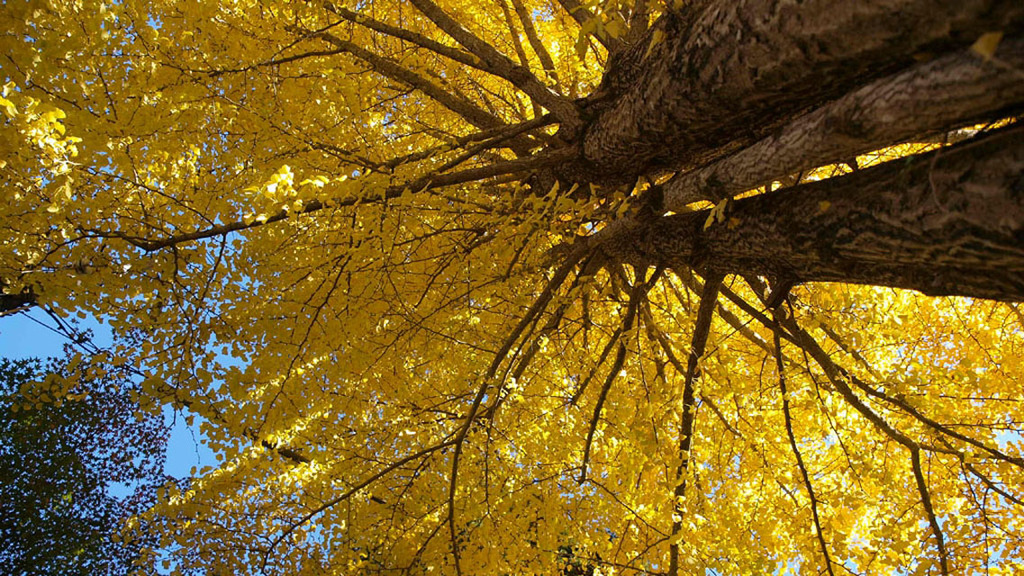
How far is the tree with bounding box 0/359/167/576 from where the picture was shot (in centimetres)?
672

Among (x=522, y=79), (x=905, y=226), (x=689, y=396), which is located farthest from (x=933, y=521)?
(x=522, y=79)

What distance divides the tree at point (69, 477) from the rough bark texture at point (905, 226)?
7.74 meters

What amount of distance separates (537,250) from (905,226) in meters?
2.03

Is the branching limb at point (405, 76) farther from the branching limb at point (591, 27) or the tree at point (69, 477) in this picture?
the tree at point (69, 477)

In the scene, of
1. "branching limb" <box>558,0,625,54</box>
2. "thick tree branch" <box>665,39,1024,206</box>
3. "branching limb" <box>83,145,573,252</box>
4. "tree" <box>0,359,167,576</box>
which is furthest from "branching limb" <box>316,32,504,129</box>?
"tree" <box>0,359,167,576</box>

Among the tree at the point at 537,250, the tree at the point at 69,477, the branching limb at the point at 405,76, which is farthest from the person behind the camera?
the tree at the point at 69,477

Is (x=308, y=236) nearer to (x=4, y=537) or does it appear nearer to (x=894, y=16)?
(x=894, y=16)

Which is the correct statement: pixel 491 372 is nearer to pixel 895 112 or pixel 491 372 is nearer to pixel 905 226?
pixel 905 226

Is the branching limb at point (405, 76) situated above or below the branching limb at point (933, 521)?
above

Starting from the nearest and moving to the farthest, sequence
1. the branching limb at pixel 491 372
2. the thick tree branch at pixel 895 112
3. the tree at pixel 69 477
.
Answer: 1. the thick tree branch at pixel 895 112
2. the branching limb at pixel 491 372
3. the tree at pixel 69 477

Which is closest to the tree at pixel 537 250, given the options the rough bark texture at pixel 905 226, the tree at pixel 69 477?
the rough bark texture at pixel 905 226

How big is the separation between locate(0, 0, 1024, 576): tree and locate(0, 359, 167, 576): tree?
13.8 ft

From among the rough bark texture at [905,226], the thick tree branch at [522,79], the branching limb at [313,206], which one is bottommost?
the rough bark texture at [905,226]

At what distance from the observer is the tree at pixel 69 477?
6.72 metres
